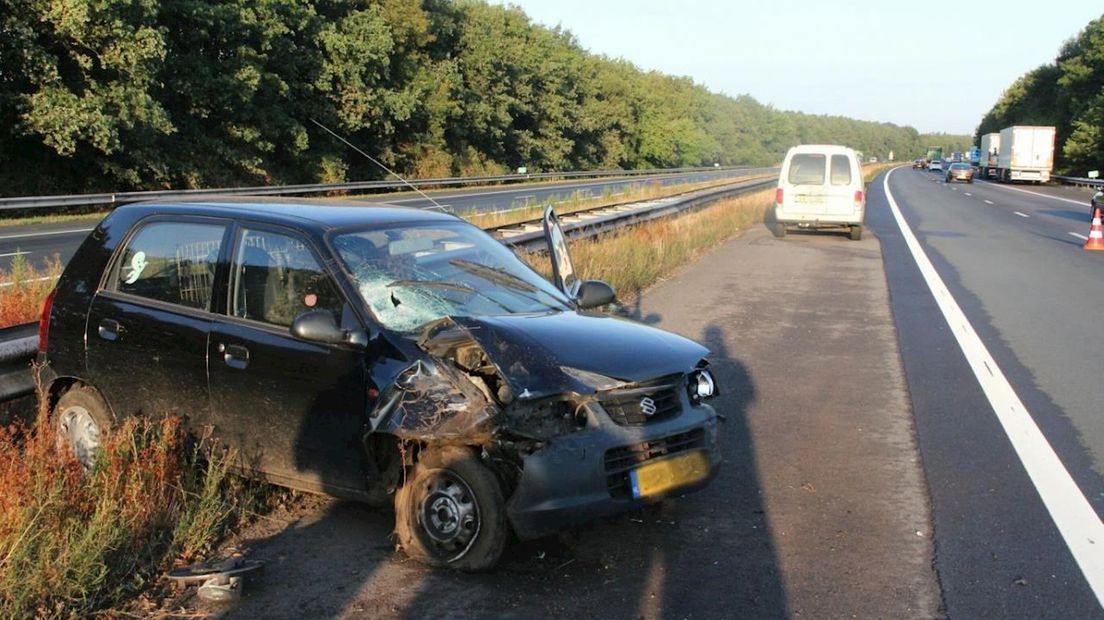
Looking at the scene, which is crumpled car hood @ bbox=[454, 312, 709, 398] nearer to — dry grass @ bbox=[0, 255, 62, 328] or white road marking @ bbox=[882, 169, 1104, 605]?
white road marking @ bbox=[882, 169, 1104, 605]

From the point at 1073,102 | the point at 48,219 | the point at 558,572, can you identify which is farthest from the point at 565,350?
the point at 1073,102

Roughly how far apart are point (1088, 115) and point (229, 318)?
79.0 meters

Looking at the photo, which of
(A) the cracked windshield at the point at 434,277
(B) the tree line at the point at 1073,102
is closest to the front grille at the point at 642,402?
(A) the cracked windshield at the point at 434,277

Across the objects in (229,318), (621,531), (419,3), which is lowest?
(621,531)

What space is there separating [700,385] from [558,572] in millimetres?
1222

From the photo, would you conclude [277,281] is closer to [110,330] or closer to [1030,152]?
[110,330]

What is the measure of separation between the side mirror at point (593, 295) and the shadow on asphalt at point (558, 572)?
1.26 m

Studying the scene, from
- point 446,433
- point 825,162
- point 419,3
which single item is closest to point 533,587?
point 446,433

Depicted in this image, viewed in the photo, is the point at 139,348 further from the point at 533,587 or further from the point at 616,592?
the point at 616,592

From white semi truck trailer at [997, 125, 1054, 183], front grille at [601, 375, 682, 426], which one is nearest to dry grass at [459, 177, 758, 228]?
front grille at [601, 375, 682, 426]

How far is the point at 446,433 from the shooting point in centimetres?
431

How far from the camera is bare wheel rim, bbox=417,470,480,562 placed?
173 inches

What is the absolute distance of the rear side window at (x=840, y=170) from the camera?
22516mm

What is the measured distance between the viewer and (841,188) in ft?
73.9
